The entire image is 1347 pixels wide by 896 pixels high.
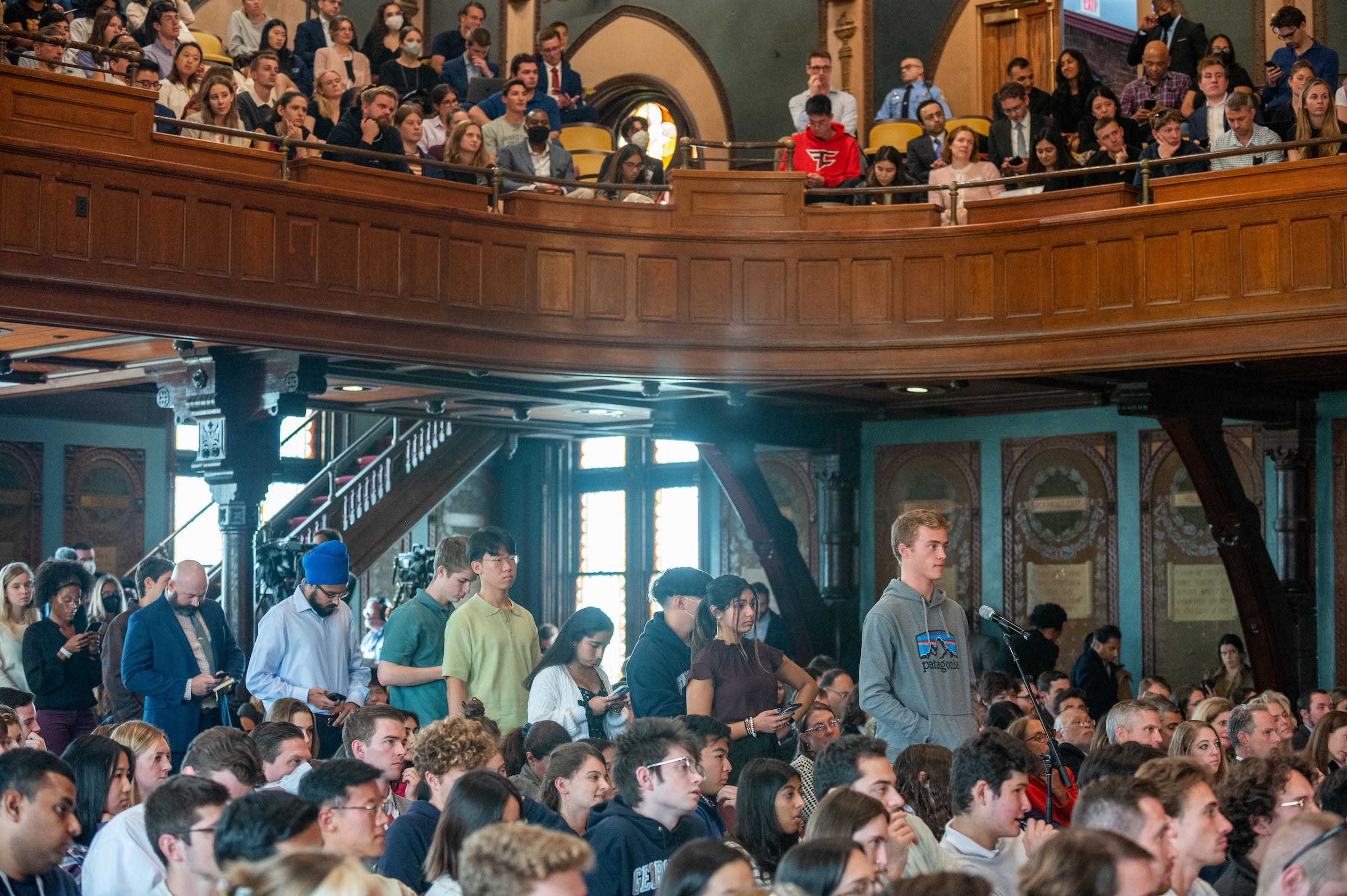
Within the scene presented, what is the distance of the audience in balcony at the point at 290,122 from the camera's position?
31.5 ft

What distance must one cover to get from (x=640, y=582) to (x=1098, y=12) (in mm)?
8529

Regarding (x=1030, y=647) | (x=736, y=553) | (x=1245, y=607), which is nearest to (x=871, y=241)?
(x=1030, y=647)

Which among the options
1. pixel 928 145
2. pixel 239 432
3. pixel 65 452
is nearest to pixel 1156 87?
pixel 928 145

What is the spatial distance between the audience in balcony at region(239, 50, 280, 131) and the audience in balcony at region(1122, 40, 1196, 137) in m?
6.18

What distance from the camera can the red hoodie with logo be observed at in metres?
11.3

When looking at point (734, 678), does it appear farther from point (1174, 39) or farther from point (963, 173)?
point (1174, 39)

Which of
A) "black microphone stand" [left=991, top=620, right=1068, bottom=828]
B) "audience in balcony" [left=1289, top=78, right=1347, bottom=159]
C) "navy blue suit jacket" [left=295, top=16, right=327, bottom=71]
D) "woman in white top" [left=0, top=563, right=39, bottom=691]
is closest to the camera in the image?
"black microphone stand" [left=991, top=620, right=1068, bottom=828]

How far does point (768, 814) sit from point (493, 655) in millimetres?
1972

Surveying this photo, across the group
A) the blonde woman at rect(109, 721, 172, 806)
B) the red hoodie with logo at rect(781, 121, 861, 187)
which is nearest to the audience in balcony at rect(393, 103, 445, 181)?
the red hoodie with logo at rect(781, 121, 861, 187)

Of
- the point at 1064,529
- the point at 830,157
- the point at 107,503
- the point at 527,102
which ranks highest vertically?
the point at 527,102

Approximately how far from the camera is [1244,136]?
975 cm

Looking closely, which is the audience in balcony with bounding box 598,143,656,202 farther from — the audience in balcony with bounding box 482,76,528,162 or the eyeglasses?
the eyeglasses

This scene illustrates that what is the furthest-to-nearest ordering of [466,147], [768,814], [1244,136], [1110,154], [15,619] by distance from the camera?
[1110,154] < [466,147] < [1244,136] < [15,619] < [768,814]

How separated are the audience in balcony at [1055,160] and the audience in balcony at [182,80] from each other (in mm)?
5644
